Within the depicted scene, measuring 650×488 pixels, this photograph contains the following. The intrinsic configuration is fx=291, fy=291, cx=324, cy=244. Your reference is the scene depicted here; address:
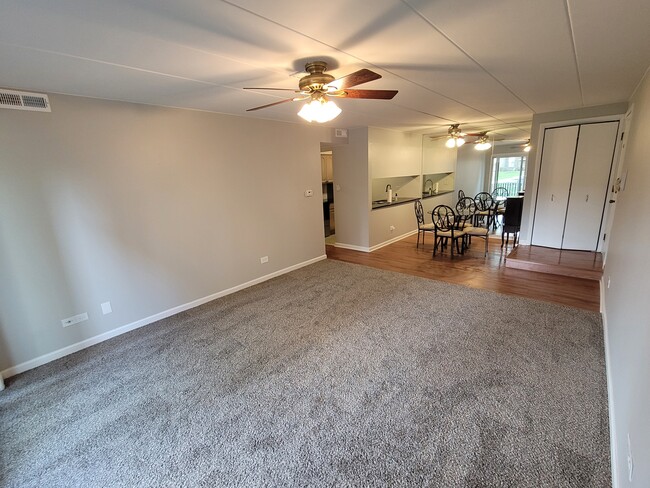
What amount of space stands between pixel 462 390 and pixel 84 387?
9.86ft

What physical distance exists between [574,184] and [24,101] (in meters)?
7.00

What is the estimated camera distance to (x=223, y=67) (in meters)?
2.16

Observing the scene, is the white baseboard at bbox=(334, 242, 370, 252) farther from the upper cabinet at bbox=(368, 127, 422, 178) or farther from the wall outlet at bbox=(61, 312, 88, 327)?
the wall outlet at bbox=(61, 312, 88, 327)

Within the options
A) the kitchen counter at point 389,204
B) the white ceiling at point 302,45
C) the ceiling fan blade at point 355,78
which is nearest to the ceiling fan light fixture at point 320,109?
the ceiling fan blade at point 355,78

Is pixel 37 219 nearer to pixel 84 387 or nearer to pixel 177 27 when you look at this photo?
pixel 84 387

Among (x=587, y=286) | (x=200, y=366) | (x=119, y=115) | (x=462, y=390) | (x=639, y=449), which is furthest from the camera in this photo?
(x=587, y=286)

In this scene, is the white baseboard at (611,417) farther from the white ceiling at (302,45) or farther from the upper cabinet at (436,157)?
the upper cabinet at (436,157)

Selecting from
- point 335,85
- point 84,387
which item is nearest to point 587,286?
point 335,85

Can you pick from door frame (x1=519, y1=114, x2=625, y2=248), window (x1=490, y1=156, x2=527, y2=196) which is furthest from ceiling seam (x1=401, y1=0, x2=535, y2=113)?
window (x1=490, y1=156, x2=527, y2=196)

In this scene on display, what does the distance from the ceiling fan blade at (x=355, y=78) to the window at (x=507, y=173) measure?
32.1ft

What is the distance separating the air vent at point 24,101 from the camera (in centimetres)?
234

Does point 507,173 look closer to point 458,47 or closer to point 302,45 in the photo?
point 458,47

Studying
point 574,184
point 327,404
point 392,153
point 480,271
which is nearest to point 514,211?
point 574,184

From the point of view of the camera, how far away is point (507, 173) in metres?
9.97
